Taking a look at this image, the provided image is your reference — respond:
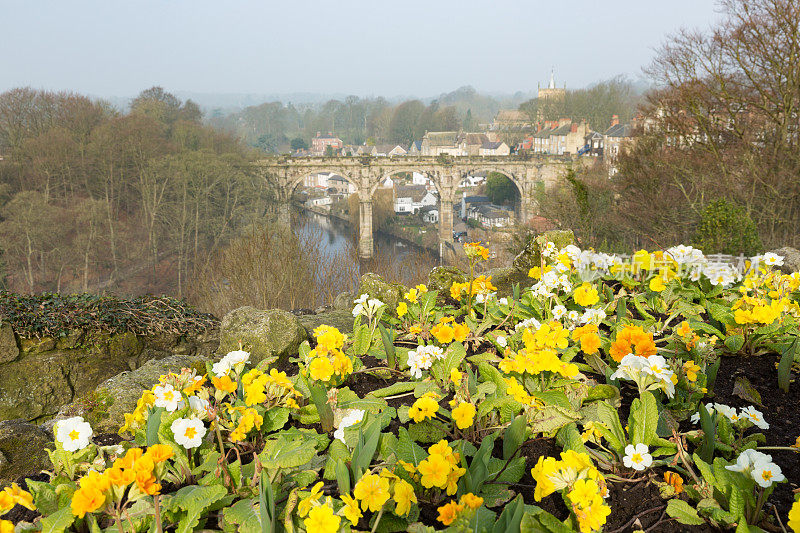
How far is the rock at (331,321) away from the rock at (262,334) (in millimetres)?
710

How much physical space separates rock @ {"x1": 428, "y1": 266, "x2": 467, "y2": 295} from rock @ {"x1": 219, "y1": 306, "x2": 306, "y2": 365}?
1745mm

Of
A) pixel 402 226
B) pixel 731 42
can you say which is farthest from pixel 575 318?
pixel 402 226

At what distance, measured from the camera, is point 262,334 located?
398cm

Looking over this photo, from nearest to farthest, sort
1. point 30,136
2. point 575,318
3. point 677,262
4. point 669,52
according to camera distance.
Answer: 1. point 575,318
2. point 677,262
3. point 669,52
4. point 30,136

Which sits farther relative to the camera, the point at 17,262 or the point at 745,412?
the point at 17,262

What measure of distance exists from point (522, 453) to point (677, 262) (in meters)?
2.73

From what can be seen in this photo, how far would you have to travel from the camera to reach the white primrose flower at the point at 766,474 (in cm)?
175

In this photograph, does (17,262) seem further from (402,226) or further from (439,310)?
(402,226)

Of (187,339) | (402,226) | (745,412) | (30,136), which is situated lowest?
(402,226)

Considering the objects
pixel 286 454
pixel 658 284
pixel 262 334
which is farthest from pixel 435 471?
pixel 658 284

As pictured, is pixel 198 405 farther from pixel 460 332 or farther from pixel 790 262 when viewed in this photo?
pixel 790 262

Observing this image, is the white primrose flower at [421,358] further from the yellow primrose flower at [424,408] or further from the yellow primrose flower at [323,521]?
the yellow primrose flower at [323,521]

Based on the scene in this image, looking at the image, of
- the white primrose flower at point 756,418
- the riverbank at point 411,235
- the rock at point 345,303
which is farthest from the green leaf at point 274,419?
the riverbank at point 411,235

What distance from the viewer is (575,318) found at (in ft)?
10.7
